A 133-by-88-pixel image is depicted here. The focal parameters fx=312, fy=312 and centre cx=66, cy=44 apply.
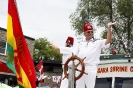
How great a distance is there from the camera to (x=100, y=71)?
368 inches

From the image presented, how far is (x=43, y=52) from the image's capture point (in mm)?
72812

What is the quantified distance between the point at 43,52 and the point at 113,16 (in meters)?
44.3

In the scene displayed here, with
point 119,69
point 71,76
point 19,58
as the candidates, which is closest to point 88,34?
point 71,76

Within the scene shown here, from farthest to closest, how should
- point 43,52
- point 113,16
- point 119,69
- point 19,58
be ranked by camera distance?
point 43,52
point 113,16
point 119,69
point 19,58

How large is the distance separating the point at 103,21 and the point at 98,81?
21.5 m

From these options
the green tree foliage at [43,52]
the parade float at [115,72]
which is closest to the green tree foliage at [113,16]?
the parade float at [115,72]

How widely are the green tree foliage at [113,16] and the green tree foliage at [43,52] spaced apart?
42.8 metres

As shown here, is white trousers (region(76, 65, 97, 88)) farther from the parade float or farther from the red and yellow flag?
the parade float

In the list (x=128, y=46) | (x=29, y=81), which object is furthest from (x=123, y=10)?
(x=29, y=81)

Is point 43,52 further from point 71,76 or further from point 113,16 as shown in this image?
point 71,76

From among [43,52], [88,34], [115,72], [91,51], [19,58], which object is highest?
[43,52]

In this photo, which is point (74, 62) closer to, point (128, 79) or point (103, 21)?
point (128, 79)

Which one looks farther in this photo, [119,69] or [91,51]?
[119,69]

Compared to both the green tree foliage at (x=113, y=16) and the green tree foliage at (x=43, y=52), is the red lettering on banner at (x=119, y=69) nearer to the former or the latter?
the green tree foliage at (x=113, y=16)
